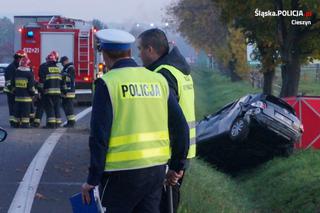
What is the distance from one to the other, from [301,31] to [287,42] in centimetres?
40

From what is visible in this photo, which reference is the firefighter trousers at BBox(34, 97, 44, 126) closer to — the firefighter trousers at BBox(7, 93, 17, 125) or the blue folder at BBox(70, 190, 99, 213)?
the firefighter trousers at BBox(7, 93, 17, 125)

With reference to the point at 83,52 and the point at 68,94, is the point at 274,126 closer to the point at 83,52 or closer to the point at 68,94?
the point at 68,94

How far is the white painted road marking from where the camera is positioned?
897 cm

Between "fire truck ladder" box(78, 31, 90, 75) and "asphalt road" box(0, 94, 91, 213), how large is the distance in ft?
30.3

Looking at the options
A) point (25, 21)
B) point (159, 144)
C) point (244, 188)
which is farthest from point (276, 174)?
point (25, 21)

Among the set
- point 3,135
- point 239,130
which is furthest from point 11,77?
point 3,135

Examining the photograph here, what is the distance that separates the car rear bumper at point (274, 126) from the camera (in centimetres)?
1467

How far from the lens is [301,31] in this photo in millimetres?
18891

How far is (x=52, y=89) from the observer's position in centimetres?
1842

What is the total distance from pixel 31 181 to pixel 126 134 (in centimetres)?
552

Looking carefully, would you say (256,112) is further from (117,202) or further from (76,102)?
(76,102)

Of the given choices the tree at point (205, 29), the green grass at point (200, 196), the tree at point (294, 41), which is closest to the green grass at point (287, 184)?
the green grass at point (200, 196)

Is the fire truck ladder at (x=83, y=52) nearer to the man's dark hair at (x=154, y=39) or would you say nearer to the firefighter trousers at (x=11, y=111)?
the firefighter trousers at (x=11, y=111)

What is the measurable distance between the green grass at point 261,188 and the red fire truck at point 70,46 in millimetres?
11914
